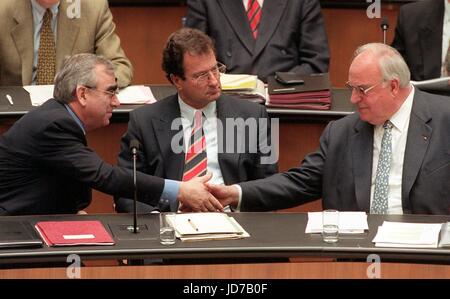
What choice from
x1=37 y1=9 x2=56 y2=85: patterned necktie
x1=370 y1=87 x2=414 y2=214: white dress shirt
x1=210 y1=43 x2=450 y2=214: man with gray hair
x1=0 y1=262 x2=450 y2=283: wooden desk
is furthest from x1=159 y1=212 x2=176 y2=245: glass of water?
x1=37 y1=9 x2=56 y2=85: patterned necktie

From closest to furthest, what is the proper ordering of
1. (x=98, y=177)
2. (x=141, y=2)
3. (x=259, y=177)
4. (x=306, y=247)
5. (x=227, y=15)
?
(x=306, y=247) < (x=98, y=177) < (x=259, y=177) < (x=227, y=15) < (x=141, y=2)

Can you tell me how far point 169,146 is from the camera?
5.16m

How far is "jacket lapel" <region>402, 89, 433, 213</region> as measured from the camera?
15.4ft

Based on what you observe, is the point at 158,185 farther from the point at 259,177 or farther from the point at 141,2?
the point at 141,2

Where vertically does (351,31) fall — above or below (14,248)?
above

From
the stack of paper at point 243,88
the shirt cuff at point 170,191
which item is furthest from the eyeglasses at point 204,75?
the shirt cuff at point 170,191

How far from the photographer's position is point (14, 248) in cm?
400

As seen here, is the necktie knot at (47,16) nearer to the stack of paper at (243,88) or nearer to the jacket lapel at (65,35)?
the jacket lapel at (65,35)

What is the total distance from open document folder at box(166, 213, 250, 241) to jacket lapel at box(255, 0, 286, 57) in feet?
6.88

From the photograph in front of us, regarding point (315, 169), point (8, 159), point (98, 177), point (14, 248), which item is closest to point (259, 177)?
point (315, 169)

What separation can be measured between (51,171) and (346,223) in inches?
52.9

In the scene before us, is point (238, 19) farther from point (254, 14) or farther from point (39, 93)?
point (39, 93)
